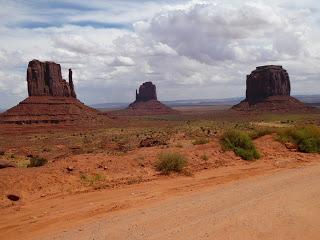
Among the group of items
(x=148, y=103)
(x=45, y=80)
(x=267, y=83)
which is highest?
(x=45, y=80)

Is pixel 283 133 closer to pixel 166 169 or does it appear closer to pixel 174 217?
pixel 166 169

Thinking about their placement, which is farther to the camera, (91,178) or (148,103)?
(148,103)

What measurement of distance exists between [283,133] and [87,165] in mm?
12025

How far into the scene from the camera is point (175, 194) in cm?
1337

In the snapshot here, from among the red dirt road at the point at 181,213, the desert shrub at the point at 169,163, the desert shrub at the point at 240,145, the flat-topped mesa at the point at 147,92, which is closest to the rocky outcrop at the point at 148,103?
the flat-topped mesa at the point at 147,92

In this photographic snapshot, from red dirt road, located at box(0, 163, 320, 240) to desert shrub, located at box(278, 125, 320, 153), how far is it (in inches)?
316

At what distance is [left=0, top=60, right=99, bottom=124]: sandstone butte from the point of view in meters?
86.6

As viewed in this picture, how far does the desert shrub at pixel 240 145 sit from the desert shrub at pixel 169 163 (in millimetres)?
4286

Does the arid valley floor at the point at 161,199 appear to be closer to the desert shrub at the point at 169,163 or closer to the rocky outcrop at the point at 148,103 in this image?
the desert shrub at the point at 169,163

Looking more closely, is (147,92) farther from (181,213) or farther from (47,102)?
(181,213)

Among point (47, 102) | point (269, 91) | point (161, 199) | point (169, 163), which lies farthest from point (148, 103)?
point (161, 199)

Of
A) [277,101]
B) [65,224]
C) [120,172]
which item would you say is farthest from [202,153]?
[277,101]

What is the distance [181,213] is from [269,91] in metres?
136

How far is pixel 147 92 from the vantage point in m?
196
